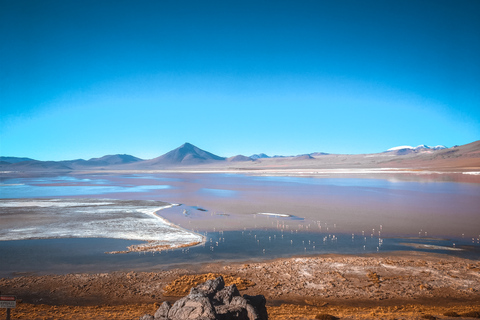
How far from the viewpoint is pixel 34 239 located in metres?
12.6

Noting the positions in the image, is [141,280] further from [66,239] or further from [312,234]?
[312,234]

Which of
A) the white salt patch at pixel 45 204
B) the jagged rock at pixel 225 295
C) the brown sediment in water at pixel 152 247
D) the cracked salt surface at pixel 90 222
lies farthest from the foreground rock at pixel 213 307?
the white salt patch at pixel 45 204

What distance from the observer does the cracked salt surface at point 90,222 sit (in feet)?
42.9

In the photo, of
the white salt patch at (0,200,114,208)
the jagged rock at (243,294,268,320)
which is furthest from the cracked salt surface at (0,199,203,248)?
the jagged rock at (243,294,268,320)

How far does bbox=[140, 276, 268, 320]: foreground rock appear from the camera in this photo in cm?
449

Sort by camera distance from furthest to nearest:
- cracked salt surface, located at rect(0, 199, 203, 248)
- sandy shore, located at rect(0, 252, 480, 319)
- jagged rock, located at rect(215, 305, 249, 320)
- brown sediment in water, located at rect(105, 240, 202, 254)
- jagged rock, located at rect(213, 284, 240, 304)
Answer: cracked salt surface, located at rect(0, 199, 203, 248), brown sediment in water, located at rect(105, 240, 202, 254), sandy shore, located at rect(0, 252, 480, 319), jagged rock, located at rect(213, 284, 240, 304), jagged rock, located at rect(215, 305, 249, 320)

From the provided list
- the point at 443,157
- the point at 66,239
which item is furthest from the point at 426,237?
the point at 443,157

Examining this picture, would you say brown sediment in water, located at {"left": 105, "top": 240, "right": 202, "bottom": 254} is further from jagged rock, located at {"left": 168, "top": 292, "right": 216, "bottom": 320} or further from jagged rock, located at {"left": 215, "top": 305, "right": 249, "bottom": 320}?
jagged rock, located at {"left": 215, "top": 305, "right": 249, "bottom": 320}

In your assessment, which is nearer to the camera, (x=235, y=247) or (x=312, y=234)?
(x=235, y=247)

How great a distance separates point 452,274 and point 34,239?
1500 cm

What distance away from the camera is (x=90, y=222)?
1582cm

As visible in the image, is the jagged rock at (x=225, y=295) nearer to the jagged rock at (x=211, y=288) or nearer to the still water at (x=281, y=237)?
the jagged rock at (x=211, y=288)

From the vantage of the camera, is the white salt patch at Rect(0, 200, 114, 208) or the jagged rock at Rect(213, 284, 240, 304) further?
the white salt patch at Rect(0, 200, 114, 208)

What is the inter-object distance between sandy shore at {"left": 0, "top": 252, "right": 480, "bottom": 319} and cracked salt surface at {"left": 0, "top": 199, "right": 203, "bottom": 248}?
11.9 ft
